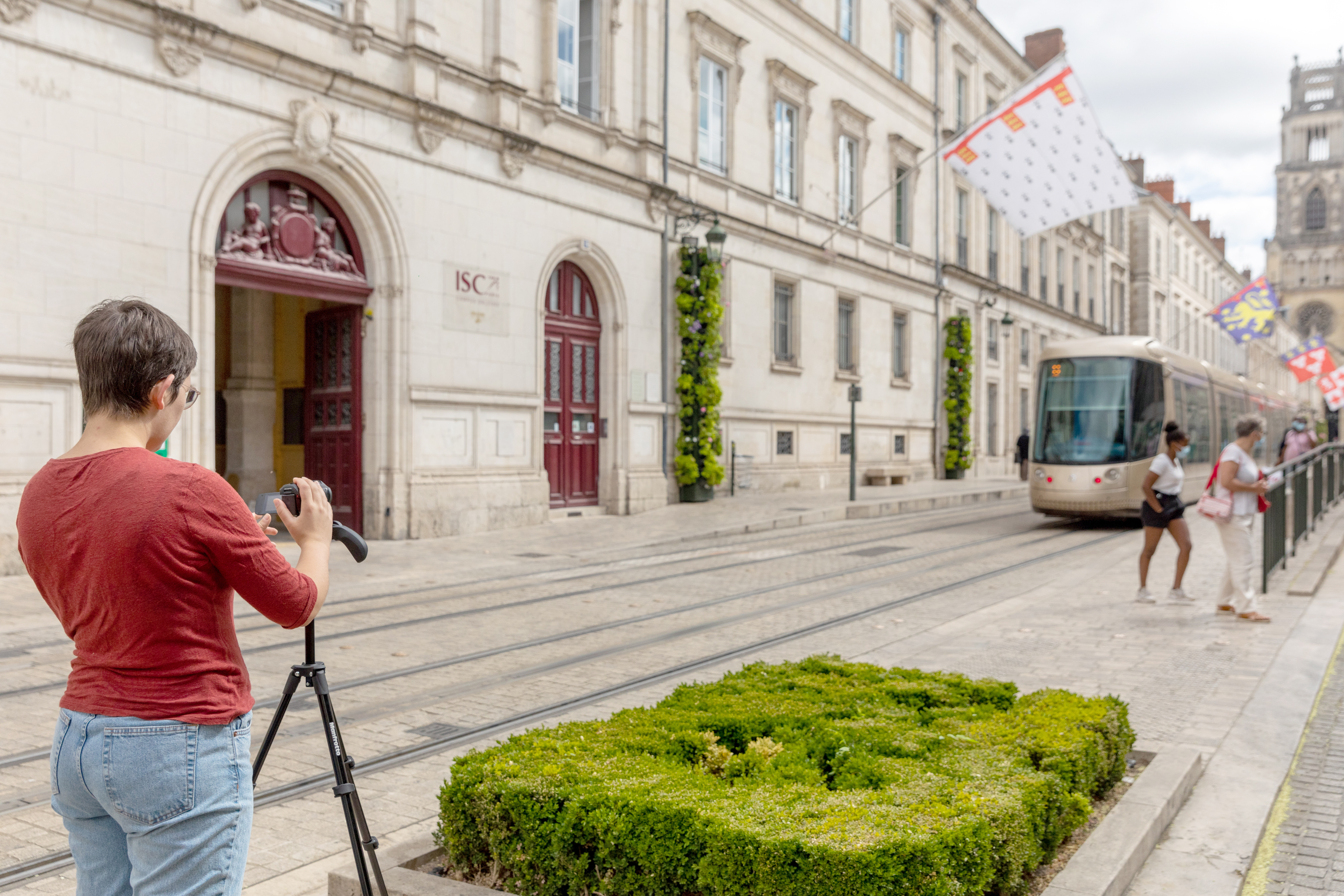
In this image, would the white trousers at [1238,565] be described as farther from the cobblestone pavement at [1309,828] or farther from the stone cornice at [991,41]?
the stone cornice at [991,41]

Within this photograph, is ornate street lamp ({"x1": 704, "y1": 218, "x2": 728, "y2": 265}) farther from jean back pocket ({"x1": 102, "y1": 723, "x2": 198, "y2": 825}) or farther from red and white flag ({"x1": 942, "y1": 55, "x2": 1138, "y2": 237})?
jean back pocket ({"x1": 102, "y1": 723, "x2": 198, "y2": 825})

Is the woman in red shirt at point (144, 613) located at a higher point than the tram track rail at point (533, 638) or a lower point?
higher

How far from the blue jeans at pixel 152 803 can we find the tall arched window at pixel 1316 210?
128 meters

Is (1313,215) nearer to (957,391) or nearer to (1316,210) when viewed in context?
(1316,210)

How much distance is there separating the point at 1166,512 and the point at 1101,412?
330 inches

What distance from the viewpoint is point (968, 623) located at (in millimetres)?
8867

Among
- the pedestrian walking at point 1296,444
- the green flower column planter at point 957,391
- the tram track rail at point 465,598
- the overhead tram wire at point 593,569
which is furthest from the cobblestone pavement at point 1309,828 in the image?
the green flower column planter at point 957,391

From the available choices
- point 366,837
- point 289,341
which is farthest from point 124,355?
point 289,341

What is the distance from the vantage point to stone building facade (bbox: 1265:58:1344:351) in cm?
10888

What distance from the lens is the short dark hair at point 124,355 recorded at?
209cm

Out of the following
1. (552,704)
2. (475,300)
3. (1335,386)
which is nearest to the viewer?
(552,704)

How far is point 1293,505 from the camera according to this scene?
12.9 meters

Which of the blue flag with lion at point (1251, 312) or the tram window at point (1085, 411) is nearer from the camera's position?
the tram window at point (1085, 411)

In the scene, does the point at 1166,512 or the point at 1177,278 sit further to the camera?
the point at 1177,278
